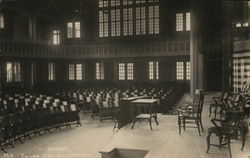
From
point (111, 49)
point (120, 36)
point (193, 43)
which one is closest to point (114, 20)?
point (120, 36)

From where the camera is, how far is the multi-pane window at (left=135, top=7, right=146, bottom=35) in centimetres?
2292

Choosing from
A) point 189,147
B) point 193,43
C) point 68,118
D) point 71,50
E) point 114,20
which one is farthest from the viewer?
point 114,20

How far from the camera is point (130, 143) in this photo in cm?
670

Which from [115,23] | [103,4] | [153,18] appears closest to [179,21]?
[153,18]

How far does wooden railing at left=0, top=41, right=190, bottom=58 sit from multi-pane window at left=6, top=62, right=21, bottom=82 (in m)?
1.64

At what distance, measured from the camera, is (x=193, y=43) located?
582 inches

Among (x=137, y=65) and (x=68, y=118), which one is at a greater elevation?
(x=137, y=65)

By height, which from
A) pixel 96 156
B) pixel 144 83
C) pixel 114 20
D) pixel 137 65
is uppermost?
pixel 114 20

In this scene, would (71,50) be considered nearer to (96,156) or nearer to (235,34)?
(235,34)

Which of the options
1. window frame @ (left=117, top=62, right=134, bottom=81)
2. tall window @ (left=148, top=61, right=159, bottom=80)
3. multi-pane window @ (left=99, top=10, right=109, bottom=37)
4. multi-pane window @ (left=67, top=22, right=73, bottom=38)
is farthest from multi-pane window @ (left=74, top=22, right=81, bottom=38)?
tall window @ (left=148, top=61, right=159, bottom=80)

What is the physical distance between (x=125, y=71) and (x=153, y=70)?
7.35ft

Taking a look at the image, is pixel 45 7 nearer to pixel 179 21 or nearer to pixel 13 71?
pixel 13 71

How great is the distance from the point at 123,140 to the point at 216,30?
13475 millimetres

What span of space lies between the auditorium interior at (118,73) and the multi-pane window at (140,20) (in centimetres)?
8
